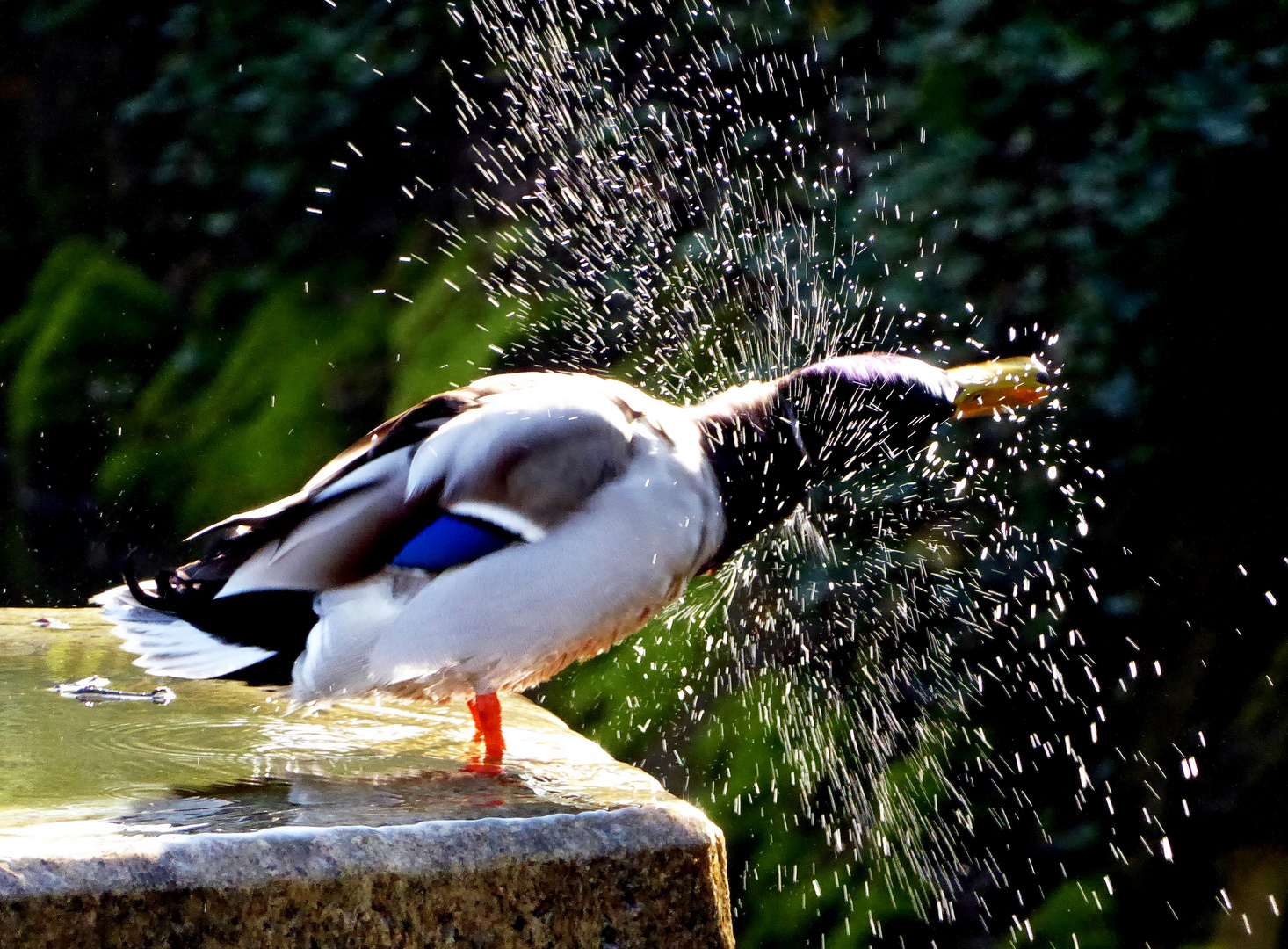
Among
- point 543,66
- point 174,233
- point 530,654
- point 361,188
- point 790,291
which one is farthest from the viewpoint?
point 174,233

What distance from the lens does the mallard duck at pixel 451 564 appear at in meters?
2.11

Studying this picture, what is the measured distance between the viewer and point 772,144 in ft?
12.3

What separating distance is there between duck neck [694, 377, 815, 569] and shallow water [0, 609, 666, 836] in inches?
18.5

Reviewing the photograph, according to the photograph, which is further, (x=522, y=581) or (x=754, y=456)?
(x=754, y=456)

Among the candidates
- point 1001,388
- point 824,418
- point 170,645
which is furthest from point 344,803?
point 1001,388

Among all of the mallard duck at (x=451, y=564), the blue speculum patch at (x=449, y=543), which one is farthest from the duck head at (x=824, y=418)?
the blue speculum patch at (x=449, y=543)

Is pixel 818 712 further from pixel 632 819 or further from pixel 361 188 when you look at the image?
pixel 361 188

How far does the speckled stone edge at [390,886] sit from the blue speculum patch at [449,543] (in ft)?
1.91

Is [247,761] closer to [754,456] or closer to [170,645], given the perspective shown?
[170,645]

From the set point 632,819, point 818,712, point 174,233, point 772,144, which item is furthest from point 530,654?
point 174,233

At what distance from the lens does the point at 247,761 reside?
2.01 m

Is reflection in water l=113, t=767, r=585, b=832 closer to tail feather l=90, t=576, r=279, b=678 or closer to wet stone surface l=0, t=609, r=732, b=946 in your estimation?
wet stone surface l=0, t=609, r=732, b=946

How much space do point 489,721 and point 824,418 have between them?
0.80 metres

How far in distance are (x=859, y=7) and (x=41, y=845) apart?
9.82 feet
